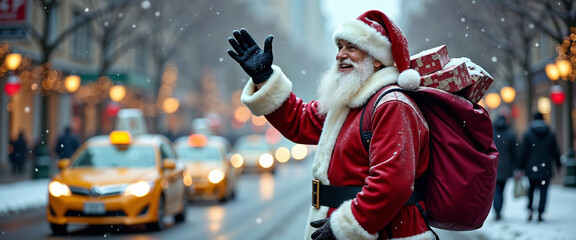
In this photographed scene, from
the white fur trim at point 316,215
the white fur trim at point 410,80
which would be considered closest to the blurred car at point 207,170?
the white fur trim at point 316,215

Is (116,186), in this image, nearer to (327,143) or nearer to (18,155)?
(327,143)

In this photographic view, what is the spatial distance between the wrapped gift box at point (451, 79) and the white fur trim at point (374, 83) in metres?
0.15

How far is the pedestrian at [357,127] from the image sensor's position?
9.76ft

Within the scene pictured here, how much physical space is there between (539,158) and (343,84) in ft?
27.7

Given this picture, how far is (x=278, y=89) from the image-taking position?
373 cm

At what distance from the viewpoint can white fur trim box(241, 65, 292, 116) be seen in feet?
12.1

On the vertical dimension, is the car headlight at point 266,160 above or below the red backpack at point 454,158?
below

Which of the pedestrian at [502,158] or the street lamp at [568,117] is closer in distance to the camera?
the pedestrian at [502,158]

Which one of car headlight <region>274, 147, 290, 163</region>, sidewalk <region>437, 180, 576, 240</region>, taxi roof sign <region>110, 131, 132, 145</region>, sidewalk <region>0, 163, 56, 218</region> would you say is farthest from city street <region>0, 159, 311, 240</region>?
car headlight <region>274, 147, 290, 163</region>

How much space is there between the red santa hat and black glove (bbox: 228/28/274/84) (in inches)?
15.9

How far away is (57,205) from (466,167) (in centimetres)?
786

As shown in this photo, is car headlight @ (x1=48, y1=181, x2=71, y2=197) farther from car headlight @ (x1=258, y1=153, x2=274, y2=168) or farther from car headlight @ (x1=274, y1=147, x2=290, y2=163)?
car headlight @ (x1=274, y1=147, x2=290, y2=163)

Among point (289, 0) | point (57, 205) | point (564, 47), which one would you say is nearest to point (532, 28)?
point (564, 47)

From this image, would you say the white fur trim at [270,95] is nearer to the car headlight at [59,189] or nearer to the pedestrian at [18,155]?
the car headlight at [59,189]
